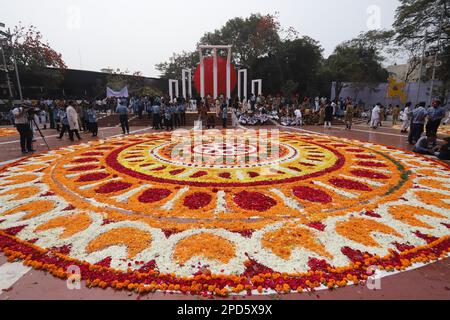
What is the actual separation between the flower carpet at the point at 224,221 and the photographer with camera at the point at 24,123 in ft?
6.28

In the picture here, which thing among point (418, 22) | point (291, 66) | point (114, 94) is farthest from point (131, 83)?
point (418, 22)

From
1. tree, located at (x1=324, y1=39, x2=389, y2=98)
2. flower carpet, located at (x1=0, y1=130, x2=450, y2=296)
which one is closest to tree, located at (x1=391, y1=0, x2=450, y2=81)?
tree, located at (x1=324, y1=39, x2=389, y2=98)

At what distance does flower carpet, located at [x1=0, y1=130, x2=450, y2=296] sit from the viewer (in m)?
2.79

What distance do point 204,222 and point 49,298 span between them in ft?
6.51

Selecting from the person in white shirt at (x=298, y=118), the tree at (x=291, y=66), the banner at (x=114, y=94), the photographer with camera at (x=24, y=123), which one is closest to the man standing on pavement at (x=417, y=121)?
the person in white shirt at (x=298, y=118)

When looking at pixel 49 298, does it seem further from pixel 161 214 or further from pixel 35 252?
pixel 161 214

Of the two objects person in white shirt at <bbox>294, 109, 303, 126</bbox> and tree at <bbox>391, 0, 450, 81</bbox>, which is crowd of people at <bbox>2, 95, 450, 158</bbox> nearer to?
person in white shirt at <bbox>294, 109, 303, 126</bbox>

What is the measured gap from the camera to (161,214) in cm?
415

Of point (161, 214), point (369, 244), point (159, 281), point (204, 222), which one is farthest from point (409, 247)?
point (161, 214)

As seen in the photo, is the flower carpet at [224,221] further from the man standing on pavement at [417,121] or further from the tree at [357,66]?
the tree at [357,66]

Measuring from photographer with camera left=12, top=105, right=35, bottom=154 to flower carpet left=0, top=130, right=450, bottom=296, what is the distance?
1.91 metres

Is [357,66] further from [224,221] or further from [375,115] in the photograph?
[224,221]

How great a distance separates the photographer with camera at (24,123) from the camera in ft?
27.1
